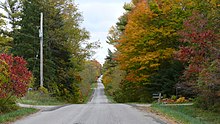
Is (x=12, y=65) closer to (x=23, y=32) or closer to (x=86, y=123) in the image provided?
(x=86, y=123)

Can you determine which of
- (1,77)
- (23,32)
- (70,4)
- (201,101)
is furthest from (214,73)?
(70,4)

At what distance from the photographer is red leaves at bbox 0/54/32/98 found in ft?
56.2

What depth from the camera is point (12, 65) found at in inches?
712

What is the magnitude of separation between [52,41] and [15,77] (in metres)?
22.0

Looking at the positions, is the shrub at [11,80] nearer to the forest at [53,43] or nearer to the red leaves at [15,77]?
the red leaves at [15,77]

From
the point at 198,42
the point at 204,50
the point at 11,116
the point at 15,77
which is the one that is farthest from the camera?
the point at 204,50

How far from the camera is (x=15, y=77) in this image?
17.4m

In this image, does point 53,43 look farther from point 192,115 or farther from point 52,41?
point 192,115

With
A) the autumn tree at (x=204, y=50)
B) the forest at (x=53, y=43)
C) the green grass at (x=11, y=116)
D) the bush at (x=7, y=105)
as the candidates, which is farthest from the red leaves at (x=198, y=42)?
the forest at (x=53, y=43)

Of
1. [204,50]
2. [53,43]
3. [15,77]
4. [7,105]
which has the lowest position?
[7,105]

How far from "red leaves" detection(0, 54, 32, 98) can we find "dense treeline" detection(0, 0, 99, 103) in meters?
12.8

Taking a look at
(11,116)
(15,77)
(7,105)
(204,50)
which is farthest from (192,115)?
(7,105)

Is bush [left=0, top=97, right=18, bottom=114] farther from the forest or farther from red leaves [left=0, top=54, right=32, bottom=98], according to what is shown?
the forest

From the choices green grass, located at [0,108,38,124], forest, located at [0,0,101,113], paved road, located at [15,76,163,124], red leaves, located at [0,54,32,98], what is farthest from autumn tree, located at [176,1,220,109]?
forest, located at [0,0,101,113]
